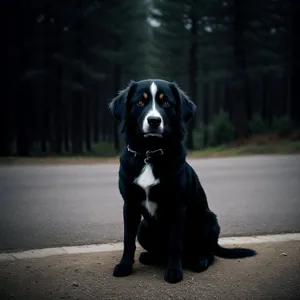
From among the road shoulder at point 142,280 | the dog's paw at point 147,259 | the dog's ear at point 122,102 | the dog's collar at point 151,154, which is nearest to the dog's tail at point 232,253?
the road shoulder at point 142,280

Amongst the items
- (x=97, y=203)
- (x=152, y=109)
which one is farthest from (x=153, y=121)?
(x=97, y=203)

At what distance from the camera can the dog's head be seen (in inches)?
143

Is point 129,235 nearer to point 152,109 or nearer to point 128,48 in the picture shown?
point 152,109

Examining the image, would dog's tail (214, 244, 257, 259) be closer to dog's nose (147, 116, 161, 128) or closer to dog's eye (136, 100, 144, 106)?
dog's nose (147, 116, 161, 128)

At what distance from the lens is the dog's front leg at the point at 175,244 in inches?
147

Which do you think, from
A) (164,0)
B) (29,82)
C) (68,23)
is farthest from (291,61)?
(29,82)

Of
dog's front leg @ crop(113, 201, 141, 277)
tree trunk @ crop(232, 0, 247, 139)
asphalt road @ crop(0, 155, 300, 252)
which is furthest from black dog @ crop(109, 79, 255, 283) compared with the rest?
tree trunk @ crop(232, 0, 247, 139)

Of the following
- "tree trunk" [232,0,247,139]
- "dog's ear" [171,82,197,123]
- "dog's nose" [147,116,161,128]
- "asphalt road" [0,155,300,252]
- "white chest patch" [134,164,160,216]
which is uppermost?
"tree trunk" [232,0,247,139]

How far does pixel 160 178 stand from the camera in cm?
367

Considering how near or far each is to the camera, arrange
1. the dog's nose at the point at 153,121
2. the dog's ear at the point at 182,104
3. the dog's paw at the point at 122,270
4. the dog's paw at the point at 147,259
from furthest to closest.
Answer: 1. the dog's paw at the point at 147,259
2. the dog's ear at the point at 182,104
3. the dog's paw at the point at 122,270
4. the dog's nose at the point at 153,121

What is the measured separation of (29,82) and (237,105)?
13652mm

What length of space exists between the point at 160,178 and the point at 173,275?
0.80 meters

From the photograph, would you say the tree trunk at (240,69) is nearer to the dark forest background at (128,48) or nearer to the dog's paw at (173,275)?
the dark forest background at (128,48)

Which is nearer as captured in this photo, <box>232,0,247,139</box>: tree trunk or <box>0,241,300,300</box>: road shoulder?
<box>0,241,300,300</box>: road shoulder
